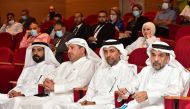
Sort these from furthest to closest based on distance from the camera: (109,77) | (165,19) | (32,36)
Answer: (32,36)
(165,19)
(109,77)

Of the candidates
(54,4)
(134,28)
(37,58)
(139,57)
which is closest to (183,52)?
(139,57)

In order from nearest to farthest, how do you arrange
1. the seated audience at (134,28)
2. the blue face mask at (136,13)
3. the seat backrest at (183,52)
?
the seat backrest at (183,52)
the seated audience at (134,28)
the blue face mask at (136,13)

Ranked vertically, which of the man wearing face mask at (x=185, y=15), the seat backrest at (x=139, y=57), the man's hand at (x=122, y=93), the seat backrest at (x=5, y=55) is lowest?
the man's hand at (x=122, y=93)

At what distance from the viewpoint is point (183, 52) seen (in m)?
5.44

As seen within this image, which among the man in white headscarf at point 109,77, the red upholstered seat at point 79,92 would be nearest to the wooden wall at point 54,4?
the man in white headscarf at point 109,77

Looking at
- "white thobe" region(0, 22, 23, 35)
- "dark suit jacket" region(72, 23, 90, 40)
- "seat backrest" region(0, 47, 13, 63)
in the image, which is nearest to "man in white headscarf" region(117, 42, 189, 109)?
"seat backrest" region(0, 47, 13, 63)

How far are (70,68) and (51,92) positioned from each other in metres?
0.42

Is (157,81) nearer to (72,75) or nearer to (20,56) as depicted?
(72,75)

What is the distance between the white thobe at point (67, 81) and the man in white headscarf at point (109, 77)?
0.23 m

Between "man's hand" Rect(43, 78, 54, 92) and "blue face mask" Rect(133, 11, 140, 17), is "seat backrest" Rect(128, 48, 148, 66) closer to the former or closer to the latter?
"man's hand" Rect(43, 78, 54, 92)

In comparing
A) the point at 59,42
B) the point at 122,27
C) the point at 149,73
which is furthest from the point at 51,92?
the point at 122,27

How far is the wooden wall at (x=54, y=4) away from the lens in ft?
42.9

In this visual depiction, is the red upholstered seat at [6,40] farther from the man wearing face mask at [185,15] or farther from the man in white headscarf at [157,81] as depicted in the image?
the man in white headscarf at [157,81]

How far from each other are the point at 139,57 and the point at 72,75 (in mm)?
905
